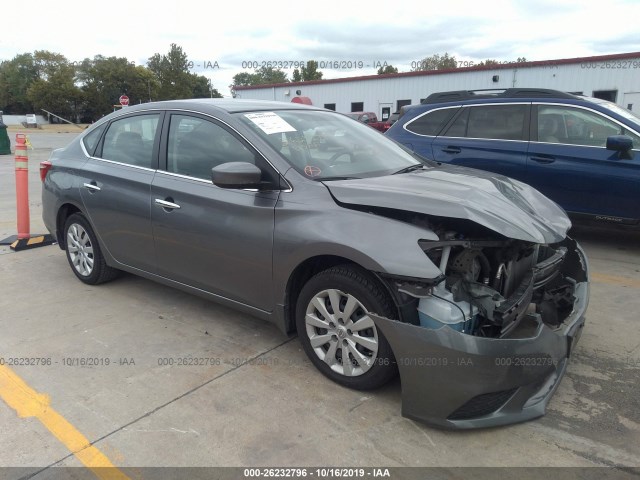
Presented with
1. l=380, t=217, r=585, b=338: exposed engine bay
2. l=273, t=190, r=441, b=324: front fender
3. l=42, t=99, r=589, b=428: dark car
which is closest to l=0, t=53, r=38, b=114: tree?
l=42, t=99, r=589, b=428: dark car

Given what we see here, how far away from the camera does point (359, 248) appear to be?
2.66m

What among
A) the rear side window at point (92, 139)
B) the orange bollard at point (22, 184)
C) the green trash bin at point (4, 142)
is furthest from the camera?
the green trash bin at point (4, 142)

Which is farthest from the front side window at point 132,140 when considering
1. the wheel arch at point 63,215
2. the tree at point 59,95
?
the tree at point 59,95

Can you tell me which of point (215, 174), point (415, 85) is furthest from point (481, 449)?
point (415, 85)

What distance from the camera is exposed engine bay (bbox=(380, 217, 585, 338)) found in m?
2.53

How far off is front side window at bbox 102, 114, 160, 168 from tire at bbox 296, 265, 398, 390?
1.85m

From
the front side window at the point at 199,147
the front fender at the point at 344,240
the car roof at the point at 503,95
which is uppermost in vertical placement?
the car roof at the point at 503,95

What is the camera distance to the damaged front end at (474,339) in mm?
2379

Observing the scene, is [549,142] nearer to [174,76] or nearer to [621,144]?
[621,144]

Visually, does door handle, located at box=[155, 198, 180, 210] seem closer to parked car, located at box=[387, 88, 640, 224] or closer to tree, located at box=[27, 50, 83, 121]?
parked car, located at box=[387, 88, 640, 224]

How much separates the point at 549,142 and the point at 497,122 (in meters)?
0.66

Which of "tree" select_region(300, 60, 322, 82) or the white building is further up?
"tree" select_region(300, 60, 322, 82)

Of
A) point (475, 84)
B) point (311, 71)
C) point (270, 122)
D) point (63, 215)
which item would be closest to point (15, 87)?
point (311, 71)

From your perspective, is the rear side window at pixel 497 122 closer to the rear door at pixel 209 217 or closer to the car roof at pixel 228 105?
the car roof at pixel 228 105
